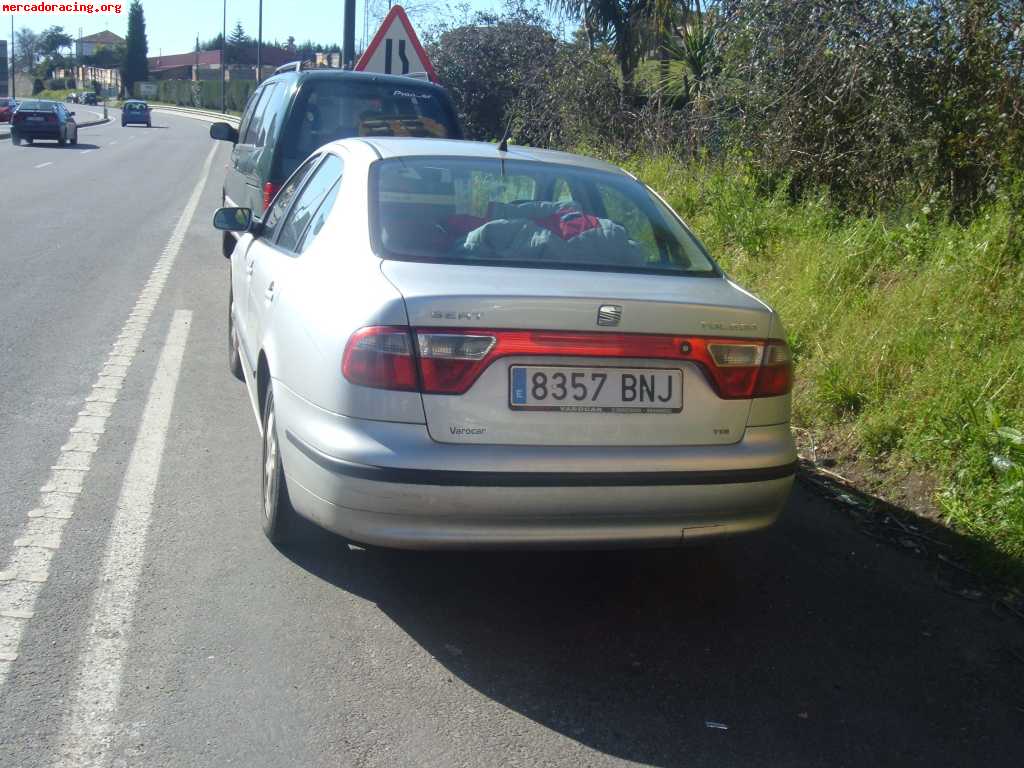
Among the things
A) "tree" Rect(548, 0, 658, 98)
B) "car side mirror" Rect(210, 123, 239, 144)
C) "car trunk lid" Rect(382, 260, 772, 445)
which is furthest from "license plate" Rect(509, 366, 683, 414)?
"tree" Rect(548, 0, 658, 98)

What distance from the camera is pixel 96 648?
352cm

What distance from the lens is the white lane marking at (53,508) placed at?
3.70 metres

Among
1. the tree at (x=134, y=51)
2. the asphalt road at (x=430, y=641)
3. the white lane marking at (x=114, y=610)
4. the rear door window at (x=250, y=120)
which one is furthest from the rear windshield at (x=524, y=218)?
the tree at (x=134, y=51)

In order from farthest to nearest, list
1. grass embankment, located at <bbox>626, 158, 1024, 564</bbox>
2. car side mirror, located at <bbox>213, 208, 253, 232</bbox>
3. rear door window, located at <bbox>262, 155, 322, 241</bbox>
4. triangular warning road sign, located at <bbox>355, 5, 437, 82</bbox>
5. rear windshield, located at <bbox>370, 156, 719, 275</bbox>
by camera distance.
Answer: triangular warning road sign, located at <bbox>355, 5, 437, 82</bbox>, car side mirror, located at <bbox>213, 208, 253, 232</bbox>, rear door window, located at <bbox>262, 155, 322, 241</bbox>, grass embankment, located at <bbox>626, 158, 1024, 564</bbox>, rear windshield, located at <bbox>370, 156, 719, 275</bbox>

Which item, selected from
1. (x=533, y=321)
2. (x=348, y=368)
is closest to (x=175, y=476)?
(x=348, y=368)

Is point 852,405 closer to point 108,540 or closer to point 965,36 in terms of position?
point 965,36

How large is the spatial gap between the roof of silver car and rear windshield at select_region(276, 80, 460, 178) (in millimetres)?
3945

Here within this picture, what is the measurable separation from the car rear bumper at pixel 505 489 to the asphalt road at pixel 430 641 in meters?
0.42

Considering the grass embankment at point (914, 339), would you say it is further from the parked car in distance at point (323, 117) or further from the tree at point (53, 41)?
the tree at point (53, 41)

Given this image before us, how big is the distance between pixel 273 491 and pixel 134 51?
136 m

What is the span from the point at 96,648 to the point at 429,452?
1212mm

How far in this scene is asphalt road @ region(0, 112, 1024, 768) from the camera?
3.16 m

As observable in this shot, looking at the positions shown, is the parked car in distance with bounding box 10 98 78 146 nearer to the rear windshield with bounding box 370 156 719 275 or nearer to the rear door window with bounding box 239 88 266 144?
the rear door window with bounding box 239 88 266 144

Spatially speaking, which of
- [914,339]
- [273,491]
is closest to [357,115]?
[914,339]
